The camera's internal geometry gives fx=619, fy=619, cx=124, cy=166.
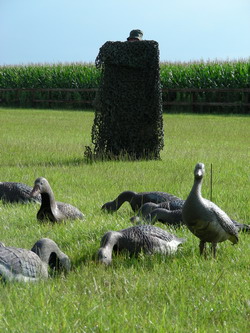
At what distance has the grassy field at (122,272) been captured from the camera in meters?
3.66

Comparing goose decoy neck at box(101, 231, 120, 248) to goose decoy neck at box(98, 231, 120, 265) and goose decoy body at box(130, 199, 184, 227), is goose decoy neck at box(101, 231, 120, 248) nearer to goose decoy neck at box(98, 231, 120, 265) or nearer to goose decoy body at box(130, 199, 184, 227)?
goose decoy neck at box(98, 231, 120, 265)

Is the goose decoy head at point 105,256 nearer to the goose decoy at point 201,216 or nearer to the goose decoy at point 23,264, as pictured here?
the goose decoy at point 23,264

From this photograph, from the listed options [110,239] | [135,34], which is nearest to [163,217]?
[110,239]

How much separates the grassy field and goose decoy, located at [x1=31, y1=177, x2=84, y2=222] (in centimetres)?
12

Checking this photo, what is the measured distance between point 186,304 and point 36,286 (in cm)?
100

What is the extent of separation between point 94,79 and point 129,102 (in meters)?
21.4

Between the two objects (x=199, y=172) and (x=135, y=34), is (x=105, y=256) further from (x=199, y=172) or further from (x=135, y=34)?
(x=135, y=34)

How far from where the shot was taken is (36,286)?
412 centimetres

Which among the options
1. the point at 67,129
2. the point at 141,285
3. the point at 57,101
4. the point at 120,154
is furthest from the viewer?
the point at 57,101

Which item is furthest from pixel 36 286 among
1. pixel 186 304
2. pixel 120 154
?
pixel 120 154

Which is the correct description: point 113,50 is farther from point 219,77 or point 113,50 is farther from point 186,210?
point 219,77

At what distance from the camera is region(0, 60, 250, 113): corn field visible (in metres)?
29.8

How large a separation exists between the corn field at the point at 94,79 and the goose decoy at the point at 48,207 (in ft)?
69.0

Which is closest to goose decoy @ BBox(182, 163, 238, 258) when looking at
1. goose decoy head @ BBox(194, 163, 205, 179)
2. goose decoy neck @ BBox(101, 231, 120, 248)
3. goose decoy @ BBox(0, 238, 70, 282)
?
goose decoy head @ BBox(194, 163, 205, 179)
